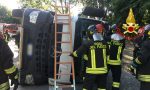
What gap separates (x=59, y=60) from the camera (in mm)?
8625

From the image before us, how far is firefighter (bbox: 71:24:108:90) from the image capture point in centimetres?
729

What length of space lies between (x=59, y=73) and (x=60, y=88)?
14.4 inches

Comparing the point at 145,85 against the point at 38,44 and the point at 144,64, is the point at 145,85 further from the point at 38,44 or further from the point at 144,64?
the point at 38,44

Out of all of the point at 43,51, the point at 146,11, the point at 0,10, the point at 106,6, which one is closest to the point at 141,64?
the point at 43,51

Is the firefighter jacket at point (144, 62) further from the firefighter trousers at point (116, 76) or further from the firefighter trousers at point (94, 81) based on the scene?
the firefighter trousers at point (116, 76)

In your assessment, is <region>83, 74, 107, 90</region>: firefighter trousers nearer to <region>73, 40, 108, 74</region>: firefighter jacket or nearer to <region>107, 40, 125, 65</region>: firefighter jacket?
<region>73, 40, 108, 74</region>: firefighter jacket

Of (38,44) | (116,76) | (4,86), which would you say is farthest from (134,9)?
(4,86)

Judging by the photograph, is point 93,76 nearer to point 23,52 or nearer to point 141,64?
point 141,64

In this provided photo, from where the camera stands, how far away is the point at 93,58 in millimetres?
7332

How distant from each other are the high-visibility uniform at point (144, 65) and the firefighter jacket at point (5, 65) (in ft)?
7.39

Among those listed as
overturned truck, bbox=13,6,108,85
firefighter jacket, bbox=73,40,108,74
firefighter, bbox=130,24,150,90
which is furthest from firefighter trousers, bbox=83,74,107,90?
overturned truck, bbox=13,6,108,85

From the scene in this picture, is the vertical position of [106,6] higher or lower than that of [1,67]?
higher

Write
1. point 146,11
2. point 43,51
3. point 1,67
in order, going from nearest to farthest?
point 1,67 → point 43,51 → point 146,11

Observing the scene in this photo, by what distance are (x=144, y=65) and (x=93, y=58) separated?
1195 mm
